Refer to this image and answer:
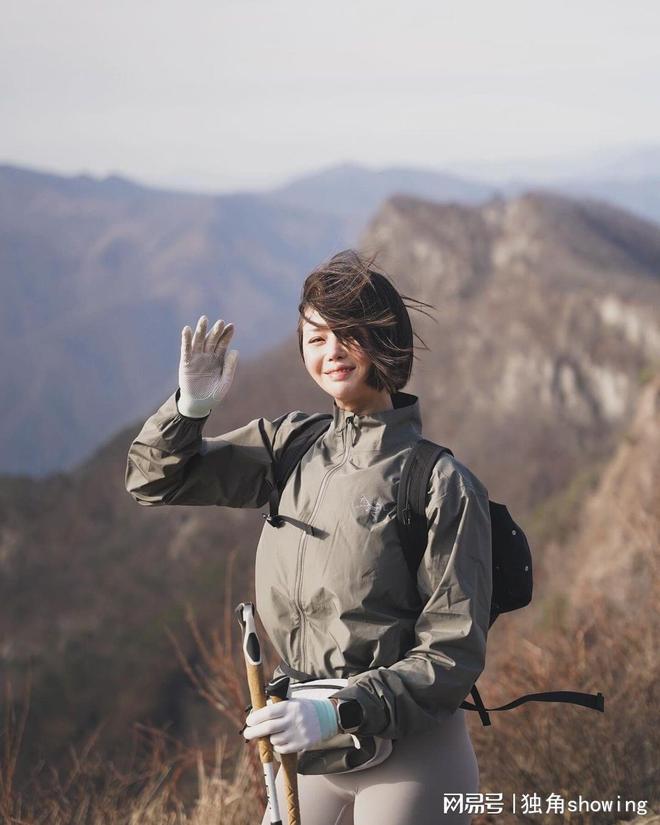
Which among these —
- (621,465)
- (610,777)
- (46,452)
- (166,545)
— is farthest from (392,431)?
(46,452)

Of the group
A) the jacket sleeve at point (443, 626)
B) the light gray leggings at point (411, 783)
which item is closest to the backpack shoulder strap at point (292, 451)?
the jacket sleeve at point (443, 626)

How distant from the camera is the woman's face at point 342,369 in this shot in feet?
9.56

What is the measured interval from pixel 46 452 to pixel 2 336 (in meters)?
25.2

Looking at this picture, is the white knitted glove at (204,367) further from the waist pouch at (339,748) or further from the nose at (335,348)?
the waist pouch at (339,748)

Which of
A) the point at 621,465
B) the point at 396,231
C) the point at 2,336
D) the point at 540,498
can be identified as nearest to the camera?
the point at 621,465

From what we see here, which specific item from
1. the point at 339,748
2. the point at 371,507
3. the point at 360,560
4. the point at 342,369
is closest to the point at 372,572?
the point at 360,560

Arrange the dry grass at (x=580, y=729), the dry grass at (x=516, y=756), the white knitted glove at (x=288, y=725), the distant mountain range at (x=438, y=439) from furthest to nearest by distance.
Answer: the distant mountain range at (x=438, y=439) < the dry grass at (x=580, y=729) < the dry grass at (x=516, y=756) < the white knitted glove at (x=288, y=725)

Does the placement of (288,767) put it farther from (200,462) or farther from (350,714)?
(200,462)

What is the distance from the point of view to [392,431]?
288 cm

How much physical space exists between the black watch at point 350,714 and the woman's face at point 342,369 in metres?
0.80

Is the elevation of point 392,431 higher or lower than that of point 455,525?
higher

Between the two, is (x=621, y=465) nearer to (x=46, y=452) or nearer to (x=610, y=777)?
(x=610, y=777)

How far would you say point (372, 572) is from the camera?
270 centimetres

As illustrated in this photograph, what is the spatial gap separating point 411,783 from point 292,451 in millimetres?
943
